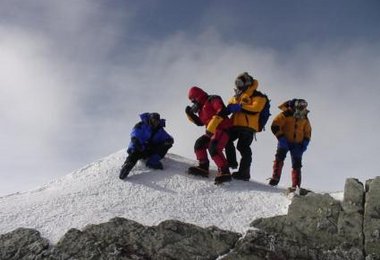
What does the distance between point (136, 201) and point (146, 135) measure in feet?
6.47

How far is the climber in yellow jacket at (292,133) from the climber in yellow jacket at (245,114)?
0.63 meters

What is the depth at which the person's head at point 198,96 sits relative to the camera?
35.1ft

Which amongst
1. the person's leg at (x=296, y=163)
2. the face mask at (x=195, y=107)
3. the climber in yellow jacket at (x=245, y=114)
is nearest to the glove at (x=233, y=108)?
the climber in yellow jacket at (x=245, y=114)

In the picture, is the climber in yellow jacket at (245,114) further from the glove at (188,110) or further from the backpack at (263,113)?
the glove at (188,110)

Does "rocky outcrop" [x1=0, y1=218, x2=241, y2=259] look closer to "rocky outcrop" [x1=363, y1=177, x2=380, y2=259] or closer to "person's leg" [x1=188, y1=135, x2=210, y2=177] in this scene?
"rocky outcrop" [x1=363, y1=177, x2=380, y2=259]

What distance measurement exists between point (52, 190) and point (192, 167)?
9.10 ft

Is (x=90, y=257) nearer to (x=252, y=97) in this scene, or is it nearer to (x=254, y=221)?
(x=254, y=221)

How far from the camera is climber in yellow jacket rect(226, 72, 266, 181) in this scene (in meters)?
10.5

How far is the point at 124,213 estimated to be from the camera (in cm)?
847

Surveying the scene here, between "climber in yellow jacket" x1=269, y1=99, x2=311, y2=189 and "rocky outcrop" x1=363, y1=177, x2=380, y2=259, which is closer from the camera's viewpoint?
"rocky outcrop" x1=363, y1=177, x2=380, y2=259

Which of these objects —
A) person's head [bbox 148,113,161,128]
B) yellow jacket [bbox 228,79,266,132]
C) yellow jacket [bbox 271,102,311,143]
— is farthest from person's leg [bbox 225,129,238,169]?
person's head [bbox 148,113,161,128]

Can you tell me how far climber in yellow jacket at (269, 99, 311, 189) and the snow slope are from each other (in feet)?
3.00

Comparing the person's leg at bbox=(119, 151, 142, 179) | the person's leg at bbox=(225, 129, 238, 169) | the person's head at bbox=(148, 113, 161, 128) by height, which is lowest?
the person's leg at bbox=(119, 151, 142, 179)

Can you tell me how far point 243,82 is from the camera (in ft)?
35.0
